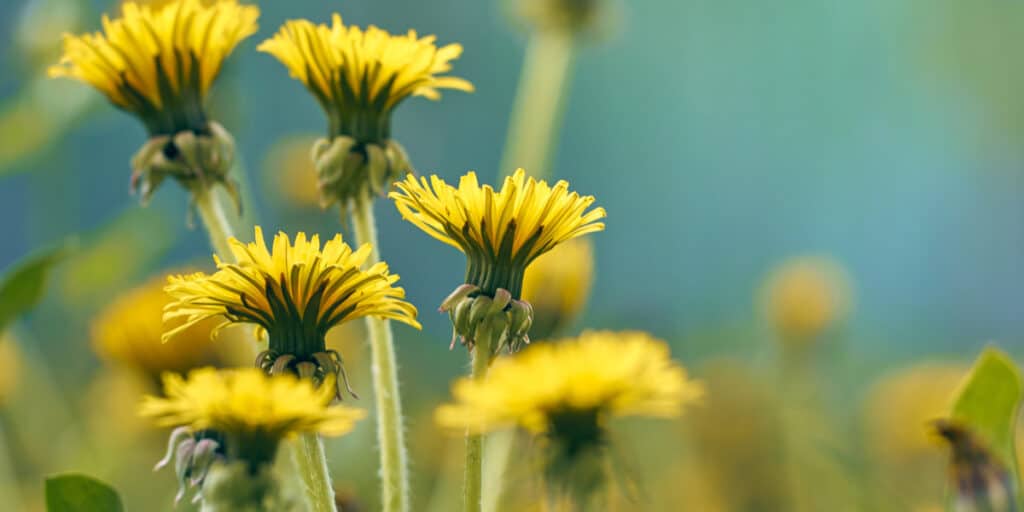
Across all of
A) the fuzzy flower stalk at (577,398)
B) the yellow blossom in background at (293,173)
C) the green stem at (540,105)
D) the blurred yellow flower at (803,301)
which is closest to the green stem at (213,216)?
the fuzzy flower stalk at (577,398)

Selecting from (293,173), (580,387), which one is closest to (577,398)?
(580,387)

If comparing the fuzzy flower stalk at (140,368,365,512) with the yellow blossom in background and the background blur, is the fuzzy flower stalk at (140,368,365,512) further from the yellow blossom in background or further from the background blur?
the yellow blossom in background

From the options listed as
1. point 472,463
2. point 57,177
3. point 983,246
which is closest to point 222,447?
point 472,463

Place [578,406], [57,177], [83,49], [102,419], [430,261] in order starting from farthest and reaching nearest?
[430,261], [57,177], [102,419], [83,49], [578,406]

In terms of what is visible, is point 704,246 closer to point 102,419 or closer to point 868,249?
point 868,249

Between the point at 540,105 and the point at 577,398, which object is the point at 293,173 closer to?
the point at 540,105

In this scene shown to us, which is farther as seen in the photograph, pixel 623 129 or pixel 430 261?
pixel 623 129

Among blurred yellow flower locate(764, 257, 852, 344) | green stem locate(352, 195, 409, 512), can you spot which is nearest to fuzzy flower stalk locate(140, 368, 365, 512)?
green stem locate(352, 195, 409, 512)

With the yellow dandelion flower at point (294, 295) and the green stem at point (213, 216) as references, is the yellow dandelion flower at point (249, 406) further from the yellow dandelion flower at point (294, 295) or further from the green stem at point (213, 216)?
the green stem at point (213, 216)
